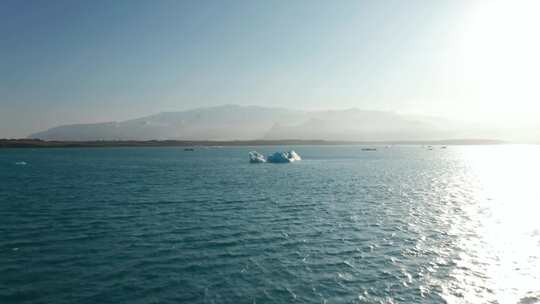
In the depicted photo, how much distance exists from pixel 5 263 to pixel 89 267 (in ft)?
14.9

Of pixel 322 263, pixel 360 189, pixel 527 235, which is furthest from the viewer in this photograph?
pixel 360 189

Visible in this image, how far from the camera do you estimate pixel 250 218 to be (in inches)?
1206

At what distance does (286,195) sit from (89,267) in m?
28.3

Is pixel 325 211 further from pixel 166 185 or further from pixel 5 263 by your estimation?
pixel 166 185

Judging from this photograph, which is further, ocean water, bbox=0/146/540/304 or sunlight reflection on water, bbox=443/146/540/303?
sunlight reflection on water, bbox=443/146/540/303

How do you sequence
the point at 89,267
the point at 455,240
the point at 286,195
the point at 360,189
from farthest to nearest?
the point at 360,189, the point at 286,195, the point at 455,240, the point at 89,267

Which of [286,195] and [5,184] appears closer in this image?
[286,195]

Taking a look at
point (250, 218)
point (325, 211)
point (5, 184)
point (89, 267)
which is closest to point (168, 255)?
point (89, 267)

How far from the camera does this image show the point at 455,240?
2464 cm

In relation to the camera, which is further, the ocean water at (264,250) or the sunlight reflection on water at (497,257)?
the sunlight reflection on water at (497,257)

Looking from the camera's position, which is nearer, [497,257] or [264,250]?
[497,257]

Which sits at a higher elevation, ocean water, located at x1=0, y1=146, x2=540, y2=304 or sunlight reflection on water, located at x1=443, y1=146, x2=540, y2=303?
ocean water, located at x1=0, y1=146, x2=540, y2=304

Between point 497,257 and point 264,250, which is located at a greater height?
point 264,250

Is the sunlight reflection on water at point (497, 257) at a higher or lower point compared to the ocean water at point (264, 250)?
lower
